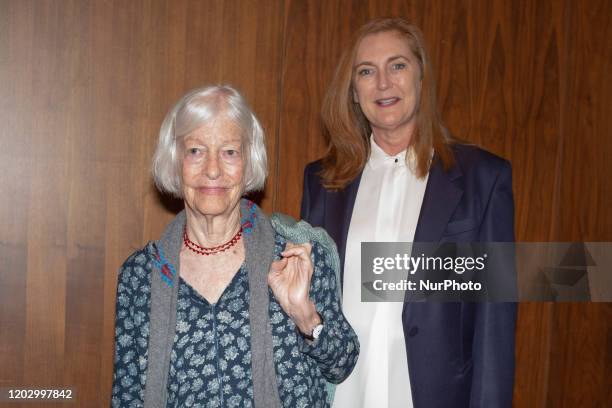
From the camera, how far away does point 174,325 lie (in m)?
1.75

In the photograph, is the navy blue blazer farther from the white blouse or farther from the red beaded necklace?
the red beaded necklace

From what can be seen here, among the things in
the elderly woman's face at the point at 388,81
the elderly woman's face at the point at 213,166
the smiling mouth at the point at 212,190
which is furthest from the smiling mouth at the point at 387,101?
the smiling mouth at the point at 212,190

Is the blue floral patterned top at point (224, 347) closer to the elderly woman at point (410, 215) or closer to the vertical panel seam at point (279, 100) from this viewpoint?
the elderly woman at point (410, 215)

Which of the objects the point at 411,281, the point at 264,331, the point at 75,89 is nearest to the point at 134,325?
the point at 264,331

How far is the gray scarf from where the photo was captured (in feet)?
5.61

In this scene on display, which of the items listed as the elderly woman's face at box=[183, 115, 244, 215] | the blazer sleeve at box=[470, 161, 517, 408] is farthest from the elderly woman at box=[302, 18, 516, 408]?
the elderly woman's face at box=[183, 115, 244, 215]

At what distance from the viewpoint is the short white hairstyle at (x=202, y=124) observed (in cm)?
181

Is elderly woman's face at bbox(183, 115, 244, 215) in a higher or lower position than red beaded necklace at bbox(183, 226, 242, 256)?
higher

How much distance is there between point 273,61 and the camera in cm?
291

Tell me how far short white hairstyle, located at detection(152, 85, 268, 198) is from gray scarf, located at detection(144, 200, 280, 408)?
0.21 meters

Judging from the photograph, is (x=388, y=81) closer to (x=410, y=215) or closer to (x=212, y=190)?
(x=410, y=215)

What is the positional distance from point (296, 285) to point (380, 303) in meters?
0.52

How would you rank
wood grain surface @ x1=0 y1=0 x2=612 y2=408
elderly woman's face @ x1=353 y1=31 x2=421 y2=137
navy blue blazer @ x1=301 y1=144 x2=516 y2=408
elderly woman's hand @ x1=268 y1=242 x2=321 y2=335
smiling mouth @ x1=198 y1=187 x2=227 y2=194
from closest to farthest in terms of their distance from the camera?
elderly woman's hand @ x1=268 y1=242 x2=321 y2=335 < smiling mouth @ x1=198 y1=187 x2=227 y2=194 < navy blue blazer @ x1=301 y1=144 x2=516 y2=408 < elderly woman's face @ x1=353 y1=31 x2=421 y2=137 < wood grain surface @ x1=0 y1=0 x2=612 y2=408

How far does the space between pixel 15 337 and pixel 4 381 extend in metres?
0.20
